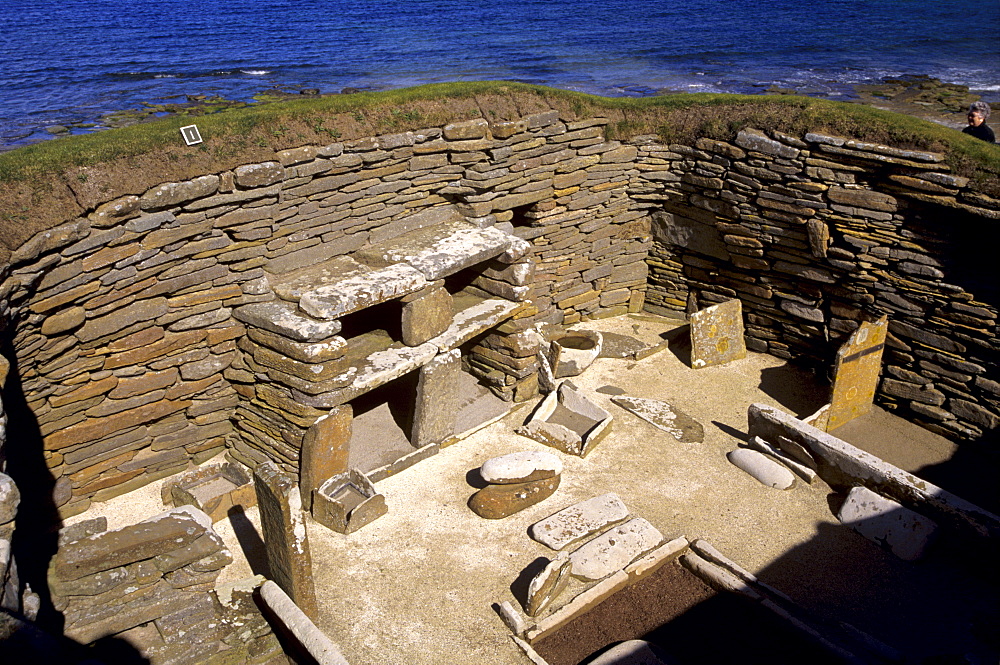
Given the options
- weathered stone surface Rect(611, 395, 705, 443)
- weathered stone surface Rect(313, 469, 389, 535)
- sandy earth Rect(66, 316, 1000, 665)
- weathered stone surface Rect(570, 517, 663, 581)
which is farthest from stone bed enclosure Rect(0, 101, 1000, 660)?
weathered stone surface Rect(570, 517, 663, 581)

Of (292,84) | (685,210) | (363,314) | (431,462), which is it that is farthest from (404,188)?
(292,84)

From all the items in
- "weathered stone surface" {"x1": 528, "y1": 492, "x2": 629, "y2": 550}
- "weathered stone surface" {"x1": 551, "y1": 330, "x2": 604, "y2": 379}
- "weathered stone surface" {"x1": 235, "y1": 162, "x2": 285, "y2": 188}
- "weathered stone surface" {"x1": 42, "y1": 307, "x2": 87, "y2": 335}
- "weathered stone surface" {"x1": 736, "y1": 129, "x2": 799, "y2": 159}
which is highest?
"weathered stone surface" {"x1": 235, "y1": 162, "x2": 285, "y2": 188}

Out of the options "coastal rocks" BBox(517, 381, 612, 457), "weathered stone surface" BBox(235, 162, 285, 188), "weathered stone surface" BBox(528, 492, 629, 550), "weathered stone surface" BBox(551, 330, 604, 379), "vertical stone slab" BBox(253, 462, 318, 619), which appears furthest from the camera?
"weathered stone surface" BBox(551, 330, 604, 379)

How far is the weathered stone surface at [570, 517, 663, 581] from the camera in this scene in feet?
17.4

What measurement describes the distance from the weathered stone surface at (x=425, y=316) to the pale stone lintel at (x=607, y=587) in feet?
8.44

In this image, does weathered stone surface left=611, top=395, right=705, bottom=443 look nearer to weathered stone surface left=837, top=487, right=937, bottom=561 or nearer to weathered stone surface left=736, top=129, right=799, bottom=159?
weathered stone surface left=837, top=487, right=937, bottom=561

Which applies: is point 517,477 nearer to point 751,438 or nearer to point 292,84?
point 751,438

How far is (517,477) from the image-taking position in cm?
600

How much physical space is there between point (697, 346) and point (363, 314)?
366cm

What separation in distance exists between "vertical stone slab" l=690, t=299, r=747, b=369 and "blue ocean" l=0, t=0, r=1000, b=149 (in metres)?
10.6

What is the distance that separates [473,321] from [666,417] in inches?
84.8

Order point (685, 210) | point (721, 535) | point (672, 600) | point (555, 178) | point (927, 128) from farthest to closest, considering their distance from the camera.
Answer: point (685, 210), point (555, 178), point (927, 128), point (721, 535), point (672, 600)

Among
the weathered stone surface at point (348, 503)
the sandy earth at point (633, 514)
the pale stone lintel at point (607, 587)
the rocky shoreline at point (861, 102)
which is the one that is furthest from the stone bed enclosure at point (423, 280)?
the rocky shoreline at point (861, 102)

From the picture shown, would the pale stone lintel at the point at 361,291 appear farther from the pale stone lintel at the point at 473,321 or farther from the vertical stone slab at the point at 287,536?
the vertical stone slab at the point at 287,536
